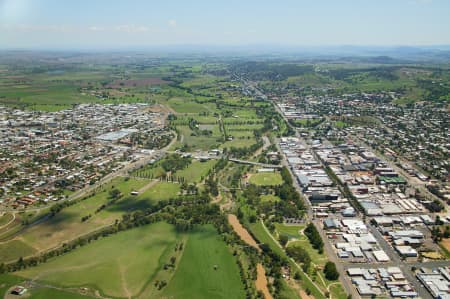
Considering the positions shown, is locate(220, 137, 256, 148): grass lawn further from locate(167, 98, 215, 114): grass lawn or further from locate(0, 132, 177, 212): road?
locate(167, 98, 215, 114): grass lawn

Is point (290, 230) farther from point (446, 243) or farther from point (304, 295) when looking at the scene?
point (446, 243)

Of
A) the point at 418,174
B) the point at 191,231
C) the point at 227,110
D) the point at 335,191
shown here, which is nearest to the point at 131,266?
the point at 191,231

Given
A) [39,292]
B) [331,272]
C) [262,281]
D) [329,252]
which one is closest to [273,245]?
[329,252]

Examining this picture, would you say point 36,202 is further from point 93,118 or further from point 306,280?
point 93,118

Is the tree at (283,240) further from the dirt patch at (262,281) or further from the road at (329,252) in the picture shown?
the dirt patch at (262,281)

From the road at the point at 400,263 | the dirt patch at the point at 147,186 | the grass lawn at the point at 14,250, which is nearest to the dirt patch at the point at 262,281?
the road at the point at 400,263

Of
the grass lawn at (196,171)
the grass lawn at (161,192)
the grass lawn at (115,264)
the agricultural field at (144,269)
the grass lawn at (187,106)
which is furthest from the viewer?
the grass lawn at (187,106)
